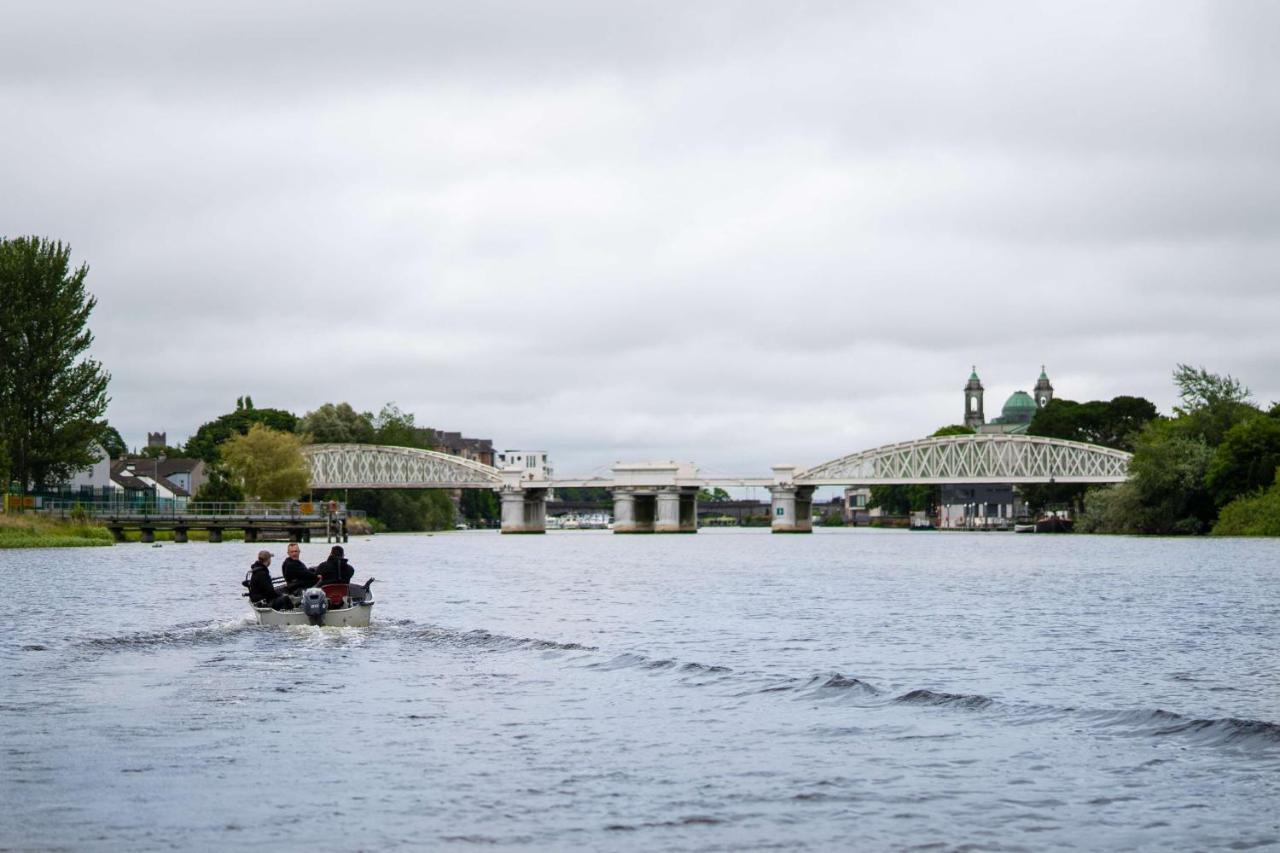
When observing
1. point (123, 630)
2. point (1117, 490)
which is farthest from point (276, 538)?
point (123, 630)

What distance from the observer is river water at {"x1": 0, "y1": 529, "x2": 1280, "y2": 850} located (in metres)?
16.9

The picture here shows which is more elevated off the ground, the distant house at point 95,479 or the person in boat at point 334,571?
the distant house at point 95,479

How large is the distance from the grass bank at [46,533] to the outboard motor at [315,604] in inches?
2174

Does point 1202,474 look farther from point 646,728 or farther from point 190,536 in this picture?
point 646,728

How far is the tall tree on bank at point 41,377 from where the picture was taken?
9838cm

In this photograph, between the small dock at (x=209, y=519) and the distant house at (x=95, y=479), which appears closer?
the small dock at (x=209, y=519)

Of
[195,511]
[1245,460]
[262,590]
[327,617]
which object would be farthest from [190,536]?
[327,617]

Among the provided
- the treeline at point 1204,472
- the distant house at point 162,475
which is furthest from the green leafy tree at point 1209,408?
the distant house at point 162,475

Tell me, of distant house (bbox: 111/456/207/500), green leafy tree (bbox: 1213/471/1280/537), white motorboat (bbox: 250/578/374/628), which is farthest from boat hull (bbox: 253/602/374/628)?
distant house (bbox: 111/456/207/500)

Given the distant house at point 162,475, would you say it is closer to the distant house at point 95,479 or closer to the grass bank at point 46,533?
the distant house at point 95,479

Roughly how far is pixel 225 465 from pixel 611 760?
129 meters

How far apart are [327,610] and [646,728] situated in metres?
17.8

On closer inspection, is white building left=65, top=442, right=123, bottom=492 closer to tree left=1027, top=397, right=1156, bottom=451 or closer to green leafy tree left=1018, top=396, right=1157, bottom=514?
green leafy tree left=1018, top=396, right=1157, bottom=514

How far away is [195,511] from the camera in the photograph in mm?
129875
